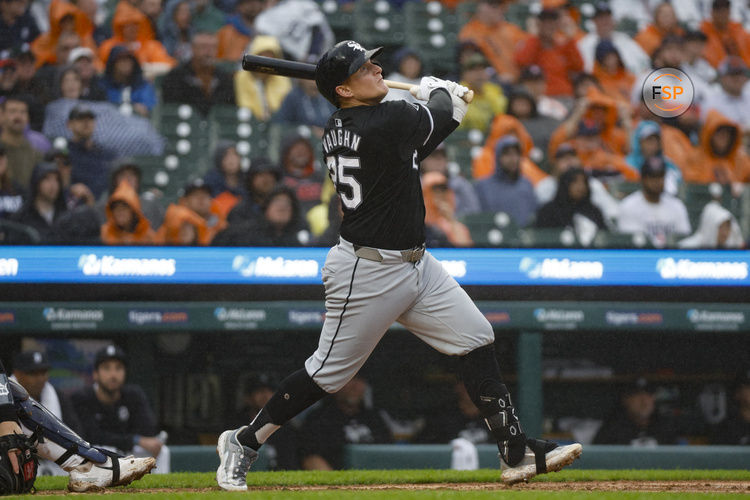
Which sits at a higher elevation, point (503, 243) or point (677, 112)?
point (677, 112)

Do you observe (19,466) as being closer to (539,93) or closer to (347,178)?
(347,178)

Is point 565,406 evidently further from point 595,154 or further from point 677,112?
point 677,112

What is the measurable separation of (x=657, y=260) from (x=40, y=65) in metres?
5.17

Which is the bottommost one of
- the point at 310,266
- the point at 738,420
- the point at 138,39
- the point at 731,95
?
the point at 738,420

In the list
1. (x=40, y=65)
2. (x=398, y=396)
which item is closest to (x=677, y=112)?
(x=398, y=396)

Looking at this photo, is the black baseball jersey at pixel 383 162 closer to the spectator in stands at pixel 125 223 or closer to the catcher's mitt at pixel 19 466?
the catcher's mitt at pixel 19 466

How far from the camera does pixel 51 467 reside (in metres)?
6.41

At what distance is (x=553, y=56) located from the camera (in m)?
9.12

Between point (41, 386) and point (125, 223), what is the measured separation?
145cm


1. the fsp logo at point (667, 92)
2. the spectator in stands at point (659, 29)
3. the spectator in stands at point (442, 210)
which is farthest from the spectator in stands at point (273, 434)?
the spectator in stands at point (659, 29)

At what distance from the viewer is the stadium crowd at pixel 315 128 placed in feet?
23.9

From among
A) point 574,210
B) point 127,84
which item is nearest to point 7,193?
point 127,84

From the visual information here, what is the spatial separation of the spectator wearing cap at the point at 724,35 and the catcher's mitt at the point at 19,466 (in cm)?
787

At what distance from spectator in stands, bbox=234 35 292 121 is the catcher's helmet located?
15.5ft
